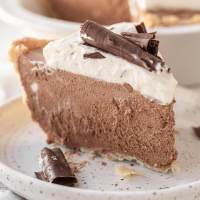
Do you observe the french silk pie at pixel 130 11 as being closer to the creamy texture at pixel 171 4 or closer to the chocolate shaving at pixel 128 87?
the creamy texture at pixel 171 4

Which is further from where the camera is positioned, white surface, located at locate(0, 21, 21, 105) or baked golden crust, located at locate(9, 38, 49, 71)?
white surface, located at locate(0, 21, 21, 105)

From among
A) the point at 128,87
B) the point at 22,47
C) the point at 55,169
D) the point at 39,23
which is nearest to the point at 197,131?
the point at 128,87

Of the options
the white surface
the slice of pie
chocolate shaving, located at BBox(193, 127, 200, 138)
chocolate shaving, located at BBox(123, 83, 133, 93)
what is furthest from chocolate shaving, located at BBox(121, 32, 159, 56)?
the white surface

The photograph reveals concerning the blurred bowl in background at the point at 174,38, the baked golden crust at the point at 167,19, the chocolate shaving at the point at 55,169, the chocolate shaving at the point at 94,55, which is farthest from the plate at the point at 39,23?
the chocolate shaving at the point at 55,169

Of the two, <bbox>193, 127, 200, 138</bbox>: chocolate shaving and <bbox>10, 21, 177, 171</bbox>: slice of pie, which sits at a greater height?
<bbox>10, 21, 177, 171</bbox>: slice of pie

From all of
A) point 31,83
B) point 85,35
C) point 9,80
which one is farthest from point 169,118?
point 9,80

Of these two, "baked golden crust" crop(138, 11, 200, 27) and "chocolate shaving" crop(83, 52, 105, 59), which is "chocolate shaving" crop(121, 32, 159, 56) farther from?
"baked golden crust" crop(138, 11, 200, 27)
